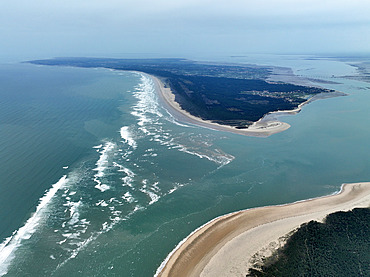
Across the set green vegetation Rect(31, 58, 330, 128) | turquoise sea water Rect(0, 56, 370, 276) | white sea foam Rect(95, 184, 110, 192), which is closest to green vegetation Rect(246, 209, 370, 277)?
turquoise sea water Rect(0, 56, 370, 276)

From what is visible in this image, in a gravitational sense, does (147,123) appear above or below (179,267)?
above

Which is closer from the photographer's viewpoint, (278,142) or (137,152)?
(137,152)

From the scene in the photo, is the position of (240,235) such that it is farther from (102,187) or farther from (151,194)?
(102,187)

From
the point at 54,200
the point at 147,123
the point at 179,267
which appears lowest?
the point at 179,267

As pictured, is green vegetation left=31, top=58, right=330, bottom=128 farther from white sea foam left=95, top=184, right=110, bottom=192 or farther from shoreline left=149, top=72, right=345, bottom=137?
white sea foam left=95, top=184, right=110, bottom=192

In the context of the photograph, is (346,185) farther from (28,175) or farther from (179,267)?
(28,175)

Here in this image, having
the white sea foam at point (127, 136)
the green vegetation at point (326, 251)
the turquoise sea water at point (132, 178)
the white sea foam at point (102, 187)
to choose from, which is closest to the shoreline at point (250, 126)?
the turquoise sea water at point (132, 178)

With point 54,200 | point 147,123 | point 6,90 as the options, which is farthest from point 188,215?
point 6,90
